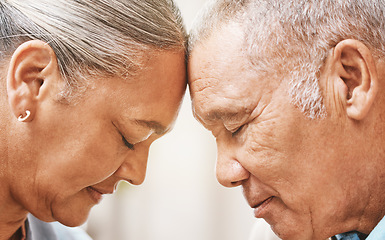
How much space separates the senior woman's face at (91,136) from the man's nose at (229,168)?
21 centimetres

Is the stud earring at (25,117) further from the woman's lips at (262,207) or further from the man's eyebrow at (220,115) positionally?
the woman's lips at (262,207)

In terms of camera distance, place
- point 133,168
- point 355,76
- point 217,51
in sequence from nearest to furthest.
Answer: point 355,76 < point 217,51 < point 133,168

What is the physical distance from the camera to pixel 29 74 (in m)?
1.50

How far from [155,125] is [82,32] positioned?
0.39m

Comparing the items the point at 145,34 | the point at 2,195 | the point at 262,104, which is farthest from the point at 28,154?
the point at 262,104

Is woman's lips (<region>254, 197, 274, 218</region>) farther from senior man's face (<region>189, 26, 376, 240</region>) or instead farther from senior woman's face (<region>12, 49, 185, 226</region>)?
senior woman's face (<region>12, 49, 185, 226</region>)

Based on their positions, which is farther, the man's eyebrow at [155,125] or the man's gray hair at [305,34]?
the man's eyebrow at [155,125]

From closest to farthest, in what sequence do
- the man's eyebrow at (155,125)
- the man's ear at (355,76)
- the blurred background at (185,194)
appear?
1. the man's ear at (355,76)
2. the man's eyebrow at (155,125)
3. the blurred background at (185,194)

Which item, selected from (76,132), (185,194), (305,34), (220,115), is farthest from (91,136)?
(185,194)

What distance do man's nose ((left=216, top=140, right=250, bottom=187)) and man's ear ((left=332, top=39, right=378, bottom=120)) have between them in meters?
0.40

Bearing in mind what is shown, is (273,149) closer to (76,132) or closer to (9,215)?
(76,132)

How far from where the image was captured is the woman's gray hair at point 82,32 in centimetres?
151

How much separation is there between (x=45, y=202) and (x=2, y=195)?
0.14 meters

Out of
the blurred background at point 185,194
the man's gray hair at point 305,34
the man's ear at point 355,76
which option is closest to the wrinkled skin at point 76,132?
the man's gray hair at point 305,34
